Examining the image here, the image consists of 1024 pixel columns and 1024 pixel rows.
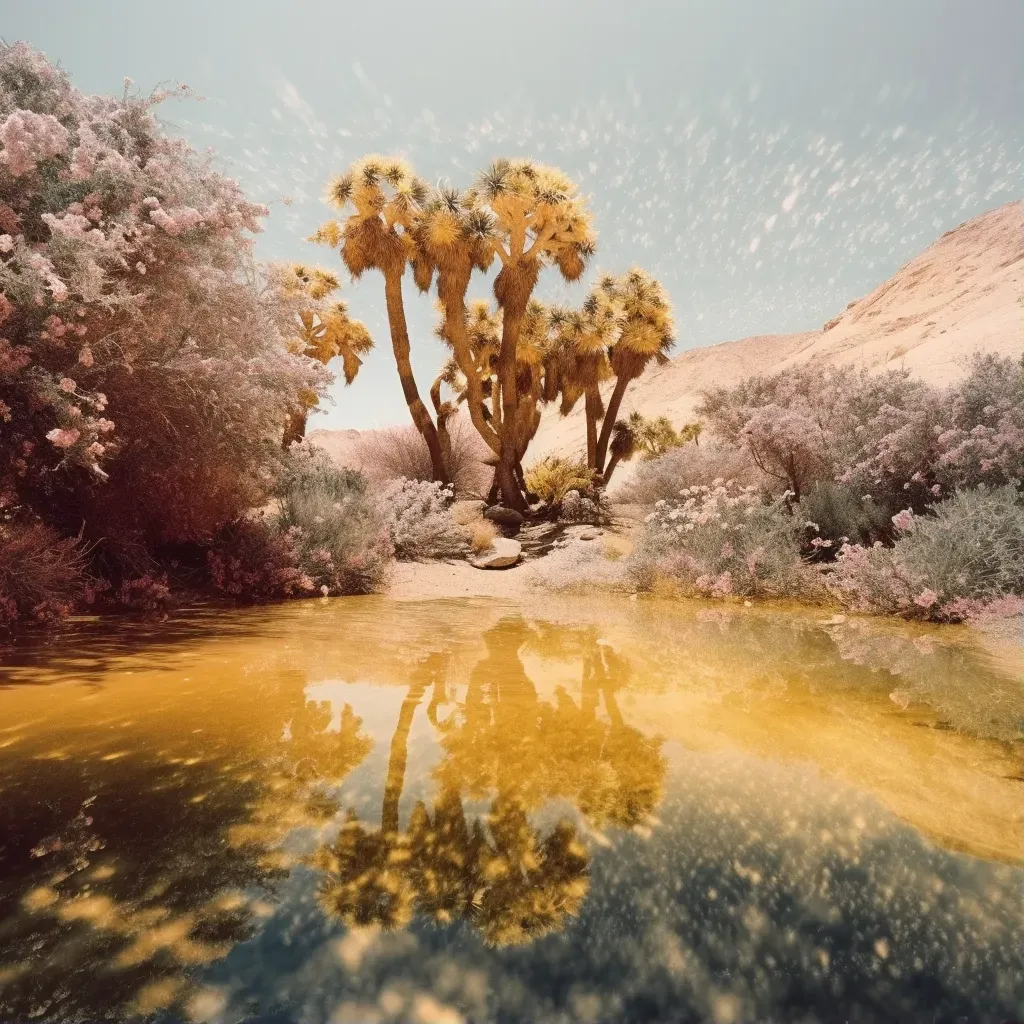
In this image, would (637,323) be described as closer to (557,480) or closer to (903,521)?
(557,480)

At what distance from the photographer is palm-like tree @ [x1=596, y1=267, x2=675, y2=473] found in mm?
20328

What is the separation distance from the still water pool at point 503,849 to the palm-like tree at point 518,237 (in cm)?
1410

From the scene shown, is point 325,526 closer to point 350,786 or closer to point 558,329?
point 350,786

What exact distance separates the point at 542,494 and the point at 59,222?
14.5m

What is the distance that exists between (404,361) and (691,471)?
28.6ft

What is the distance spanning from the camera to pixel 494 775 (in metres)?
2.31

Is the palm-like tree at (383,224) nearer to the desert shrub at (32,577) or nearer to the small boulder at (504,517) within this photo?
the small boulder at (504,517)

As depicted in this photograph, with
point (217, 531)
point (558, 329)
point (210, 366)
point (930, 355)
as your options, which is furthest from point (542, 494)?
point (930, 355)

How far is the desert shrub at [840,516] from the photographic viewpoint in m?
8.83

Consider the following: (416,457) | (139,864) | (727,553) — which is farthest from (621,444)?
(139,864)

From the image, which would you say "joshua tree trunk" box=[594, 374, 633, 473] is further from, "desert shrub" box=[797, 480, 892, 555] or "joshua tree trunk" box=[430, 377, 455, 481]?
"desert shrub" box=[797, 480, 892, 555]

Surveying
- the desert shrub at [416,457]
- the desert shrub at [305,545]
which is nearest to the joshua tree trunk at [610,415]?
the desert shrub at [416,457]

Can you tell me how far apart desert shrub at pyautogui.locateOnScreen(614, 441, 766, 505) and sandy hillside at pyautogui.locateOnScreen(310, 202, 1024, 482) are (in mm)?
6684

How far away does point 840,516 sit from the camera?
930 centimetres
